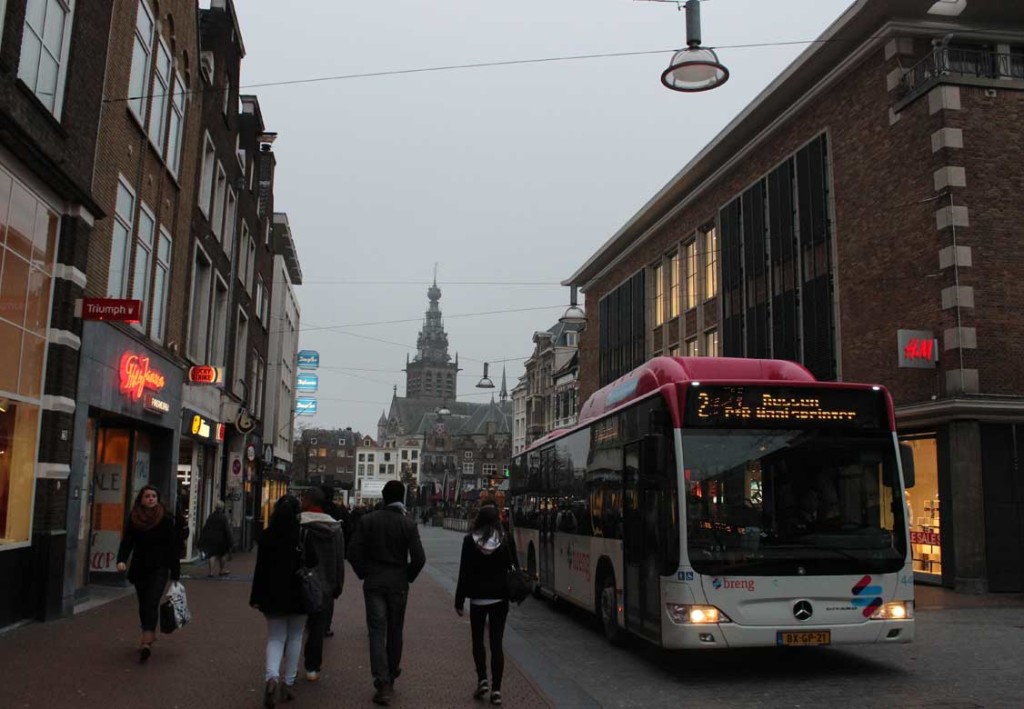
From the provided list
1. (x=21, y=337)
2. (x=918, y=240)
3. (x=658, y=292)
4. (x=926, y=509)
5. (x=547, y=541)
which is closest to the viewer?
(x=21, y=337)

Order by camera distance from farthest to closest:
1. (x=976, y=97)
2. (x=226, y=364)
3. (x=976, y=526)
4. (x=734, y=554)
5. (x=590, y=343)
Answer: (x=590, y=343) < (x=226, y=364) < (x=976, y=97) < (x=976, y=526) < (x=734, y=554)

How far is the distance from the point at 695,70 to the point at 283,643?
325 inches

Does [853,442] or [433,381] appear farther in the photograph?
[433,381]

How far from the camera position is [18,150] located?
10273mm

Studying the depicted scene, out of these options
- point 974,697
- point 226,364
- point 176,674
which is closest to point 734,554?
point 974,697

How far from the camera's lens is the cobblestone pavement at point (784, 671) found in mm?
8023

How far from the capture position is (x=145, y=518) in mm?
9180

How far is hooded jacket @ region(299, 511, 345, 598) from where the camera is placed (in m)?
7.61

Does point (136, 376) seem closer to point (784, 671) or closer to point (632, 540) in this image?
point (632, 540)

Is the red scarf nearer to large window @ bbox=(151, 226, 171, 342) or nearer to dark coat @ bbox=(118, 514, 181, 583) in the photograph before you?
dark coat @ bbox=(118, 514, 181, 583)

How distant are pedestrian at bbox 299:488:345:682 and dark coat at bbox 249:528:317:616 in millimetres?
181

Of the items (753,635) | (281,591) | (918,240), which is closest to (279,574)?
(281,591)

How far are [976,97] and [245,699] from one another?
19265 millimetres

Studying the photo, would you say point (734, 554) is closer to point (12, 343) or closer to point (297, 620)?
point (297, 620)
